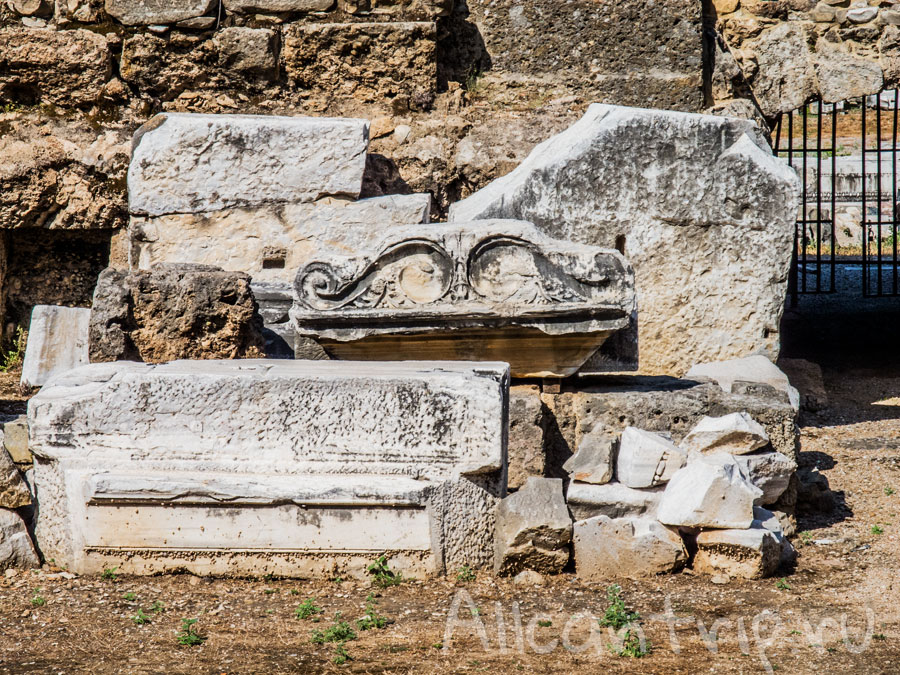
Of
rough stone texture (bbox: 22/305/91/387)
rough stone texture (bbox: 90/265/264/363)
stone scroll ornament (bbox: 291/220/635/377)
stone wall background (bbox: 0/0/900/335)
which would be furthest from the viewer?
stone wall background (bbox: 0/0/900/335)

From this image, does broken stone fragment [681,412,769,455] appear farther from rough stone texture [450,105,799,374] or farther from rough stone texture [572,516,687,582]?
rough stone texture [450,105,799,374]

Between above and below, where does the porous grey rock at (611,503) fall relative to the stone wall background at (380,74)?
below

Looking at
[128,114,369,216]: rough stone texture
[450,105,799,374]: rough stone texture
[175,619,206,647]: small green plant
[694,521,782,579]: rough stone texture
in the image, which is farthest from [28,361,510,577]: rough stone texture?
[128,114,369,216]: rough stone texture

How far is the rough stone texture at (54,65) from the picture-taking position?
20.1 ft

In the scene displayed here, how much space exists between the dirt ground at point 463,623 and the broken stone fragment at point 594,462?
16.3 inches

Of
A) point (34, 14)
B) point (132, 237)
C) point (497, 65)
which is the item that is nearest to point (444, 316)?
point (132, 237)

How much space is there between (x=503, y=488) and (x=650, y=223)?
7.54 feet

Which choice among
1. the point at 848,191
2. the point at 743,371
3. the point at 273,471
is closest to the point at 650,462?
the point at 273,471

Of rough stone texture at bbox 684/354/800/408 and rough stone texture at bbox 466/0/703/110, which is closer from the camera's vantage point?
rough stone texture at bbox 684/354/800/408

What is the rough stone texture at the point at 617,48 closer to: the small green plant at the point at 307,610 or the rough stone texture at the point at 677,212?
the rough stone texture at the point at 677,212

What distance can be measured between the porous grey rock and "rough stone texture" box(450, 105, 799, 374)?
6.42ft

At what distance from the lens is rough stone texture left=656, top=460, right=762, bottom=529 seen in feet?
10.8

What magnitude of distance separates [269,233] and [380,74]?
4.61ft

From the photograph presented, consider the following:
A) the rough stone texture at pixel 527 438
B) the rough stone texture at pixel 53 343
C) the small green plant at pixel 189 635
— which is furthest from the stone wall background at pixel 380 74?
the small green plant at pixel 189 635
